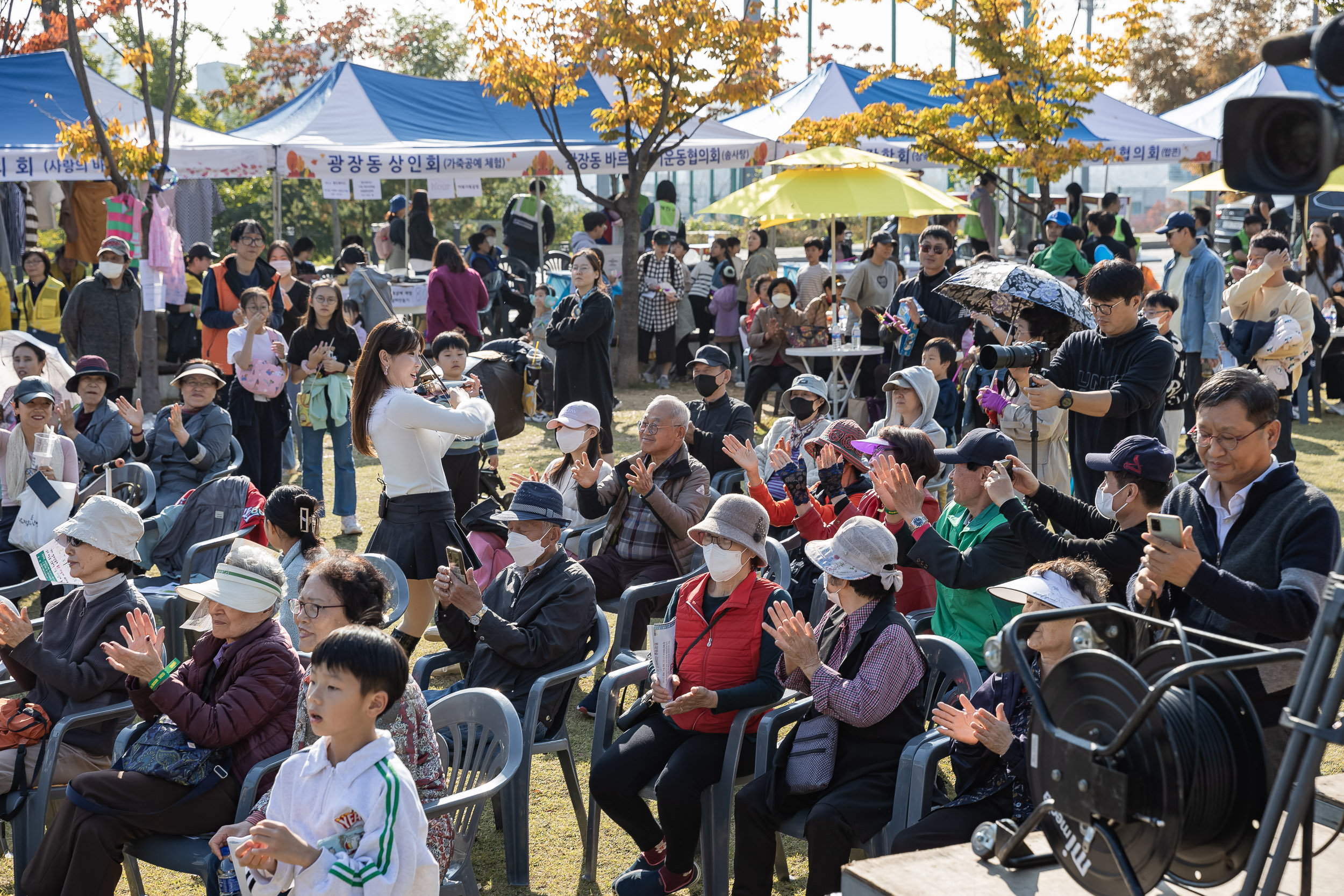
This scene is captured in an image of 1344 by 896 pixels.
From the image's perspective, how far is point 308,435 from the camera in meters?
9.16

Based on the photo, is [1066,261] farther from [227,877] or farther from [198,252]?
[227,877]

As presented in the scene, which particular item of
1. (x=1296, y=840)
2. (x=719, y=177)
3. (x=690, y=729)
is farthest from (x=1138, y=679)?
(x=719, y=177)

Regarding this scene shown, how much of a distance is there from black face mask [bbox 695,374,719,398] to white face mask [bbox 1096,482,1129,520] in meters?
3.09

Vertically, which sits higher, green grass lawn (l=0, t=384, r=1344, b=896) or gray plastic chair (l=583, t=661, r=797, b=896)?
gray plastic chair (l=583, t=661, r=797, b=896)

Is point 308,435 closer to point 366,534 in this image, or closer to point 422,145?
point 366,534

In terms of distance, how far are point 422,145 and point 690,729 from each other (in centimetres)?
1249

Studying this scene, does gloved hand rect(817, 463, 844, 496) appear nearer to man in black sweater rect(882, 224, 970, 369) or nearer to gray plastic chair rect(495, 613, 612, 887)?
gray plastic chair rect(495, 613, 612, 887)

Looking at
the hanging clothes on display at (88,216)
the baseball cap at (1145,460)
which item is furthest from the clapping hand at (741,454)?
the hanging clothes on display at (88,216)

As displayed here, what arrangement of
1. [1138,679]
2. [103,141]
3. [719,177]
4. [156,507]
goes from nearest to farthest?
1. [1138,679]
2. [156,507]
3. [103,141]
4. [719,177]

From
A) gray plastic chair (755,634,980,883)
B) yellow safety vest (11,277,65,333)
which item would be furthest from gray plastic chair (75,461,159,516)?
yellow safety vest (11,277,65,333)

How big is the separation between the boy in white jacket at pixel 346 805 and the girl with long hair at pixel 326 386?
5920mm

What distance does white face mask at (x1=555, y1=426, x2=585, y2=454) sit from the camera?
6598mm

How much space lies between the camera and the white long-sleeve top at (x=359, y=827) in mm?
2836

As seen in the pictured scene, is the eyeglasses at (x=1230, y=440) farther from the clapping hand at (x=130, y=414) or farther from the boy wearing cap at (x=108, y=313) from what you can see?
the boy wearing cap at (x=108, y=313)
